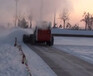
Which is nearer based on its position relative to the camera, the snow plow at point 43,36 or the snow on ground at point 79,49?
the snow on ground at point 79,49

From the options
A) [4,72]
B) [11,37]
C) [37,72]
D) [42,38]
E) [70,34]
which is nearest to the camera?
[4,72]

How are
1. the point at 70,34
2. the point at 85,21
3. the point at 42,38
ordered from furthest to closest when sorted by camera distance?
the point at 85,21 → the point at 70,34 → the point at 42,38

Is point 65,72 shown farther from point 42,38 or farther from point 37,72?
point 42,38

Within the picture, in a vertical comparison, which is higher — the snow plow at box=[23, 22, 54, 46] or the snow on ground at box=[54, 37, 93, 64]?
the snow plow at box=[23, 22, 54, 46]

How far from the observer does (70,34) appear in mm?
82688

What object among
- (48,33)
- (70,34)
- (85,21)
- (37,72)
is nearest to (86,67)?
(37,72)

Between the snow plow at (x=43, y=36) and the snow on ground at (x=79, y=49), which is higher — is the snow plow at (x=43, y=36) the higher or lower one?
the higher one

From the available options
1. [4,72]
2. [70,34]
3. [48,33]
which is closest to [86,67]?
[4,72]

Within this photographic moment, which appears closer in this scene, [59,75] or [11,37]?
[59,75]

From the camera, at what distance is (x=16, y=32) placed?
56.3m

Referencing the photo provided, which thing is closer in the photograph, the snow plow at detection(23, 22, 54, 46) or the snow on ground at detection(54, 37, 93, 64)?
the snow on ground at detection(54, 37, 93, 64)

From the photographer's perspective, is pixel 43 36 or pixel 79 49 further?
pixel 43 36

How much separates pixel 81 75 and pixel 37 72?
2.22 m

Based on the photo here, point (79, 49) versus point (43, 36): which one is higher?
point (43, 36)
